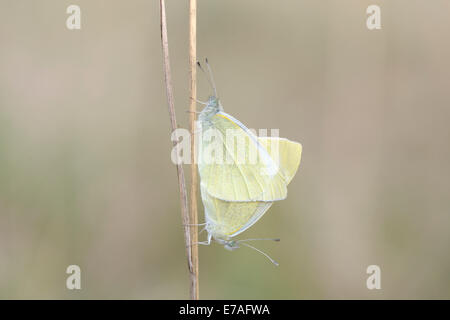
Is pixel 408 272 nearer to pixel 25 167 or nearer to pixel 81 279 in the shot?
pixel 81 279

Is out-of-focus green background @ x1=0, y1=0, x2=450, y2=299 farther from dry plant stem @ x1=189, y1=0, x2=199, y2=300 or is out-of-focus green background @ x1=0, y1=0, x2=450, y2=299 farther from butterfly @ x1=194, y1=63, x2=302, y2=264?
dry plant stem @ x1=189, y1=0, x2=199, y2=300

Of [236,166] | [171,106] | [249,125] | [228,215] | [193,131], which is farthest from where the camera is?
[249,125]

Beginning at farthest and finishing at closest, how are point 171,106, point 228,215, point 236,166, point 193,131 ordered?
1. point 236,166
2. point 228,215
3. point 193,131
4. point 171,106

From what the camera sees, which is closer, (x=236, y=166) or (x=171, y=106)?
(x=171, y=106)

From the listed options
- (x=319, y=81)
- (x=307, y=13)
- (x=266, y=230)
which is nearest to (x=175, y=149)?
(x=266, y=230)

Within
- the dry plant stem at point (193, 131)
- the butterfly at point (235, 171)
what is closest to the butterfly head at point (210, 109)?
the butterfly at point (235, 171)

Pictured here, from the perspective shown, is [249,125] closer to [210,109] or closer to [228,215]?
[210,109]

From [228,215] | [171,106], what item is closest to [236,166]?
[228,215]
